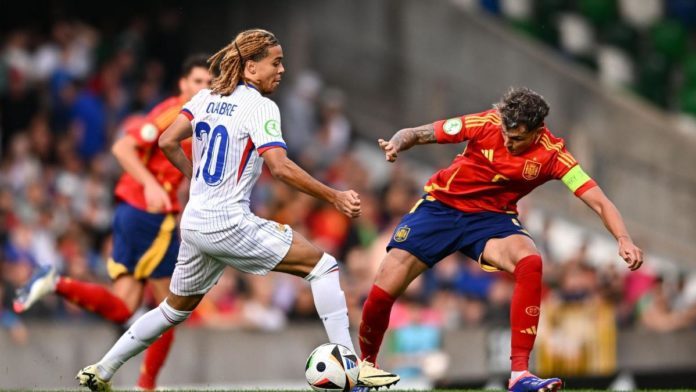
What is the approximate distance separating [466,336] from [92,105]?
558 centimetres

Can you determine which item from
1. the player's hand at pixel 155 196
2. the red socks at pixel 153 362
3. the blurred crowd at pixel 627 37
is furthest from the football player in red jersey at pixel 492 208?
the blurred crowd at pixel 627 37

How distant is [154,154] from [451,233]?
2.51 meters

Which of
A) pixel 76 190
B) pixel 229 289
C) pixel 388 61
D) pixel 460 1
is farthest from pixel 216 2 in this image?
pixel 229 289

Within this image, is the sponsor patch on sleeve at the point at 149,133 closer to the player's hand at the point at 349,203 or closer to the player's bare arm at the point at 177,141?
the player's bare arm at the point at 177,141

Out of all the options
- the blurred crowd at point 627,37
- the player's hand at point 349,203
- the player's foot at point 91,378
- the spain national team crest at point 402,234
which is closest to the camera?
the player's hand at point 349,203

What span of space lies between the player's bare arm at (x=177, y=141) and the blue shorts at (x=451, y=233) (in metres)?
1.53

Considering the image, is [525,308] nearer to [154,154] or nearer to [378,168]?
[154,154]

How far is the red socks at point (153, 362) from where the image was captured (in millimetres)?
11109

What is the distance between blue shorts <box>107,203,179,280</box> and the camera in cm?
1138

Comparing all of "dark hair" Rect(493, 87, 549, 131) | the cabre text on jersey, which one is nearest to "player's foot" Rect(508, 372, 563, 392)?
"dark hair" Rect(493, 87, 549, 131)

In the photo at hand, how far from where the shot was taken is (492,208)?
10250mm

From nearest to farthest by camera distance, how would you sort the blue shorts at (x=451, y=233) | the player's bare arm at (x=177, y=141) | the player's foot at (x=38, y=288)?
the player's bare arm at (x=177, y=141) < the blue shorts at (x=451, y=233) < the player's foot at (x=38, y=288)

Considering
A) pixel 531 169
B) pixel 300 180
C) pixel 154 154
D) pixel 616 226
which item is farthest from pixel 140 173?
pixel 616 226

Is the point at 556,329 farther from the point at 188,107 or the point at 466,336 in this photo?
the point at 188,107
